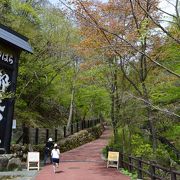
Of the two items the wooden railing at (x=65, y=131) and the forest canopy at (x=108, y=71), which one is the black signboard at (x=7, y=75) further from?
the wooden railing at (x=65, y=131)

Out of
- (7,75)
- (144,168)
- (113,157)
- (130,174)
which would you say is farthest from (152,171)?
(7,75)

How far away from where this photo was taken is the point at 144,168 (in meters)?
18.9

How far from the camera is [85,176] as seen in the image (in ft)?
53.7

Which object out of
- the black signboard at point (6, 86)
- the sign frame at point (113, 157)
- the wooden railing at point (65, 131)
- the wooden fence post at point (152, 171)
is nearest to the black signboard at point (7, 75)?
the black signboard at point (6, 86)

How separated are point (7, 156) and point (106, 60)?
8.30m

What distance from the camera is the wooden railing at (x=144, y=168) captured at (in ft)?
45.0

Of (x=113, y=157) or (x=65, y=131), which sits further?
(x=65, y=131)

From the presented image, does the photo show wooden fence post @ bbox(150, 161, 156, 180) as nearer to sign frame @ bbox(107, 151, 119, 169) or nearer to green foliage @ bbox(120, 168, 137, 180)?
green foliage @ bbox(120, 168, 137, 180)

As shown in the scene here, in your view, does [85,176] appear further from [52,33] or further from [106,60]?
[52,33]

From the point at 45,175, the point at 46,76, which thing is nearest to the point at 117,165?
the point at 45,175

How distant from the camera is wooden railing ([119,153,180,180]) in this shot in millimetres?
13718

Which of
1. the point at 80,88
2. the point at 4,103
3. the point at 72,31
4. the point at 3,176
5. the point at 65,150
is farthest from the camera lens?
the point at 80,88

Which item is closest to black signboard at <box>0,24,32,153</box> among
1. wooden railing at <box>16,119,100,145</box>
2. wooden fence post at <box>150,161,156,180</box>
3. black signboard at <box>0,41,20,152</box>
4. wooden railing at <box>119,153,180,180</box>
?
black signboard at <box>0,41,20,152</box>

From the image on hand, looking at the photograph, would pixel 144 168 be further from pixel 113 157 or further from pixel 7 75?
pixel 7 75
